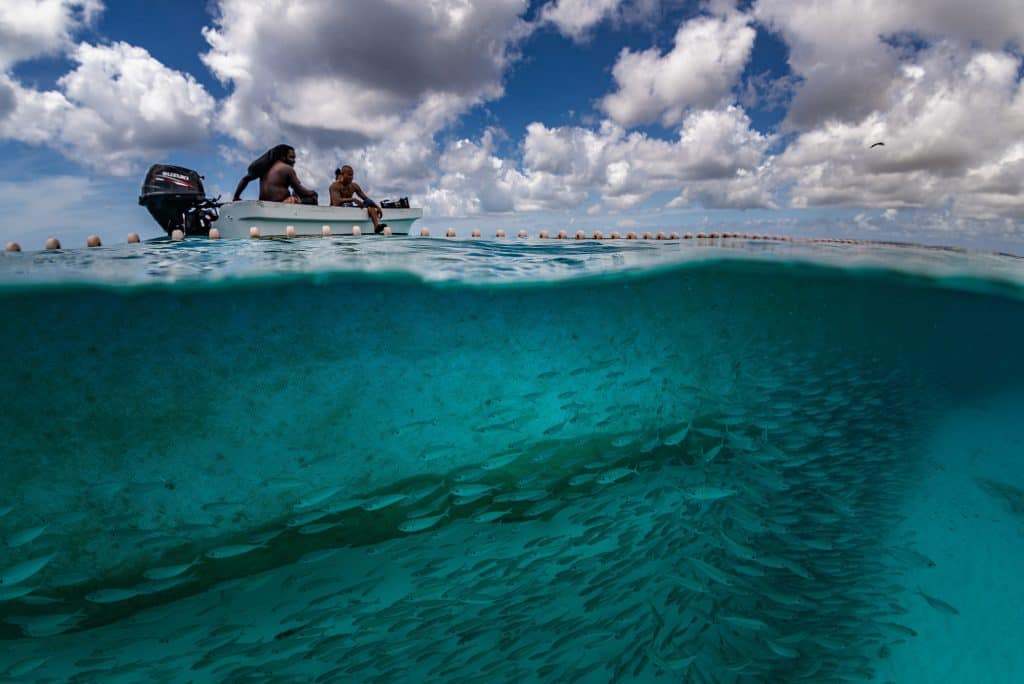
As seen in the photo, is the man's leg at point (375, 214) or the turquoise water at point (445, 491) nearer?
the turquoise water at point (445, 491)

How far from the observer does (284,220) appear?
1013 centimetres

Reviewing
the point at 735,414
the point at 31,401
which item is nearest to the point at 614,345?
the point at 735,414

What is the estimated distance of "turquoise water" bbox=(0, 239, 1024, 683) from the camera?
396 cm

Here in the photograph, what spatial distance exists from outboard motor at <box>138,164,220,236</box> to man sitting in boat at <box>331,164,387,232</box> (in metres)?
2.64

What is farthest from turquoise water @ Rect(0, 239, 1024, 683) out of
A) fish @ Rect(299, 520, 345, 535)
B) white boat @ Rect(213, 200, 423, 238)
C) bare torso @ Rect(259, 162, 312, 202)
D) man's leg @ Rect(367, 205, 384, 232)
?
man's leg @ Rect(367, 205, 384, 232)

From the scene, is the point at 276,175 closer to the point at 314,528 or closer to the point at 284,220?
the point at 284,220

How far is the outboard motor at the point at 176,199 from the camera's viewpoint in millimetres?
9320

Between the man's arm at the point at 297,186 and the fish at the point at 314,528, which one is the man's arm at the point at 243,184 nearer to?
the man's arm at the point at 297,186

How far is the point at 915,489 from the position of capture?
Answer: 25.8 ft

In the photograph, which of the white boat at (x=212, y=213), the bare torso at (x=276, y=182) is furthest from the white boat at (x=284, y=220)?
the bare torso at (x=276, y=182)

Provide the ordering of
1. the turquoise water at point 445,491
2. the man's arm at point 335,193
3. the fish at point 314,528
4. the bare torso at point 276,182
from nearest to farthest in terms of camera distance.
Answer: the turquoise water at point 445,491 → the fish at point 314,528 → the bare torso at point 276,182 → the man's arm at point 335,193

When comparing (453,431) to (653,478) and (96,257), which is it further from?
(96,257)

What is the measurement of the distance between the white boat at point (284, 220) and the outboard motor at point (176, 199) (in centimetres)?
35

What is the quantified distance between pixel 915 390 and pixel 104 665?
17585 millimetres
